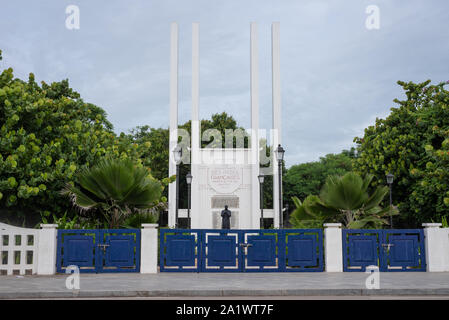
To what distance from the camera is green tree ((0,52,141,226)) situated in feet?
49.4

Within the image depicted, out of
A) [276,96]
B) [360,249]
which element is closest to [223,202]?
[276,96]

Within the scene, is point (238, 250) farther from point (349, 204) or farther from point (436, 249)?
point (436, 249)

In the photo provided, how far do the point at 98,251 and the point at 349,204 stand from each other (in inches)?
313

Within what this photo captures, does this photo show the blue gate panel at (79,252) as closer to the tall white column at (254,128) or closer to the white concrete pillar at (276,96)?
the tall white column at (254,128)

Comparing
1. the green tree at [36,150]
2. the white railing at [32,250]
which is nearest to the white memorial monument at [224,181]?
the green tree at [36,150]

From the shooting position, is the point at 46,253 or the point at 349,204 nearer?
the point at 46,253

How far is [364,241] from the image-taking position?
13.7m

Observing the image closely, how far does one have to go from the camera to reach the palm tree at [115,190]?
1340 centimetres

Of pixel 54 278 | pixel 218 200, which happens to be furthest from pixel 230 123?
pixel 54 278

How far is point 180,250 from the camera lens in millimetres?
13461

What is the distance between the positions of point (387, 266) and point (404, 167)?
17.1 m

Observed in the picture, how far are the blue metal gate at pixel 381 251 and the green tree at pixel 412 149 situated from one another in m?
10.8
